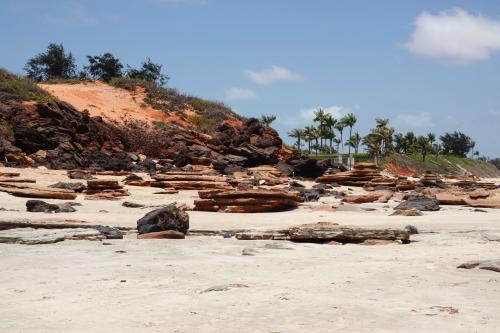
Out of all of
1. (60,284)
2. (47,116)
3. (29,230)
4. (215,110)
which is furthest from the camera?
(215,110)

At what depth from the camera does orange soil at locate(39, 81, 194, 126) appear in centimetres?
4497

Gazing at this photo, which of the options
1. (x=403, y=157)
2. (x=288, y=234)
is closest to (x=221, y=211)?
(x=288, y=234)

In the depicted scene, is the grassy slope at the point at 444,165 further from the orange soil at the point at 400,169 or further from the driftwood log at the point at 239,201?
the driftwood log at the point at 239,201

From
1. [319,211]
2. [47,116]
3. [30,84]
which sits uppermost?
[30,84]

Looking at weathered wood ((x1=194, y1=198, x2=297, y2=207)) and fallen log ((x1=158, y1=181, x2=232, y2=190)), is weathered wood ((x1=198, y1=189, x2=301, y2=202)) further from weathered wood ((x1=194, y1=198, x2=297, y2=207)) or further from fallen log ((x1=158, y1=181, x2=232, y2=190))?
fallen log ((x1=158, y1=181, x2=232, y2=190))

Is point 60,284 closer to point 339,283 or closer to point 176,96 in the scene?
point 339,283

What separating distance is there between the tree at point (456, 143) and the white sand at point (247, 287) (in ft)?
329

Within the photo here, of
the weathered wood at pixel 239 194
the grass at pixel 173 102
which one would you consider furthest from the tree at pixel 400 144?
the weathered wood at pixel 239 194

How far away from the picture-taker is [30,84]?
43.7 metres

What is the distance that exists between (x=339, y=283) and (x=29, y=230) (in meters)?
6.36

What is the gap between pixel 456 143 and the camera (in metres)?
106

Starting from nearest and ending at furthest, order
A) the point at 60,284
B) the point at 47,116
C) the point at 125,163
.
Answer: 1. the point at 60,284
2. the point at 125,163
3. the point at 47,116

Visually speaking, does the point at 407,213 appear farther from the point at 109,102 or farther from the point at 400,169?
the point at 400,169

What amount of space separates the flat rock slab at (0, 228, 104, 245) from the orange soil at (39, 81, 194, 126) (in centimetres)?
3324
